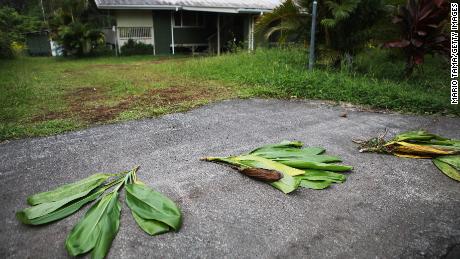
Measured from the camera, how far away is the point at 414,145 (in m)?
3.49

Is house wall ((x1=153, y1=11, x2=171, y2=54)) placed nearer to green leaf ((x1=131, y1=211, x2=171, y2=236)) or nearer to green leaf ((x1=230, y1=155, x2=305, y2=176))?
green leaf ((x1=230, y1=155, x2=305, y2=176))

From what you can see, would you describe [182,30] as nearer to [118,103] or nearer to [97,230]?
[118,103]

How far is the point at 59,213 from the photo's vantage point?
7.66ft

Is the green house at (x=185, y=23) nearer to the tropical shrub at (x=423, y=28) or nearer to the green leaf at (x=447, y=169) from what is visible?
the tropical shrub at (x=423, y=28)

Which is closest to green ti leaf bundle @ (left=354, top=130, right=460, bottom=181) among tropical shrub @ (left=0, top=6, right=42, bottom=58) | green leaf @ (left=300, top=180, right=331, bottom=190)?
green leaf @ (left=300, top=180, right=331, bottom=190)

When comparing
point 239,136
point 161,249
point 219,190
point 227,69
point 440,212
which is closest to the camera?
point 161,249

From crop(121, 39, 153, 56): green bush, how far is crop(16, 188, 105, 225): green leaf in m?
14.9

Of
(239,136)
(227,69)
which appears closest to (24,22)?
(227,69)

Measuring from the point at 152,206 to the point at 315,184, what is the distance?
1323mm

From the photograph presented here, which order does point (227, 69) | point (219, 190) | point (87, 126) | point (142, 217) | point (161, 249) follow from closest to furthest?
point (161, 249) < point (142, 217) < point (219, 190) < point (87, 126) < point (227, 69)

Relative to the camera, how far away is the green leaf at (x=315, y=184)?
2.73m

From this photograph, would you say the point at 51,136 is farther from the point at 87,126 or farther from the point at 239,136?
the point at 239,136

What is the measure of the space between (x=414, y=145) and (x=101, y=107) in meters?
4.53

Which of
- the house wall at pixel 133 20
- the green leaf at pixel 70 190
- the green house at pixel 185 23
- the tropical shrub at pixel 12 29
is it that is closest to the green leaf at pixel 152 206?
the green leaf at pixel 70 190
